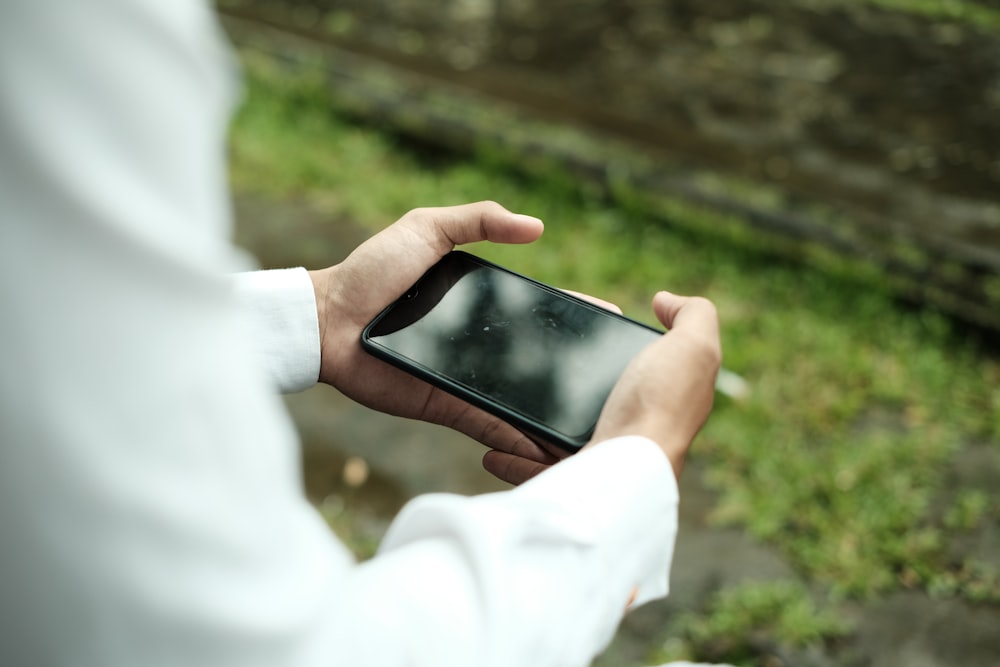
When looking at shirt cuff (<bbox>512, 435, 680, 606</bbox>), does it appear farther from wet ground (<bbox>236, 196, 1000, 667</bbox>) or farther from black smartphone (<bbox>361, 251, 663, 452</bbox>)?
wet ground (<bbox>236, 196, 1000, 667</bbox>)

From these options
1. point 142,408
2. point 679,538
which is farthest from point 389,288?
point 679,538

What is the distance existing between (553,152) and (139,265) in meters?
2.87

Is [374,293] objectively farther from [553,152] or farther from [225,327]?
[553,152]

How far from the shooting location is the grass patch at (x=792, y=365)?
83.2 inches

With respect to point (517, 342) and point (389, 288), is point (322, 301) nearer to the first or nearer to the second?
point (389, 288)

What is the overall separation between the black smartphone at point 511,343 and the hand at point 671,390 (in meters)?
0.08

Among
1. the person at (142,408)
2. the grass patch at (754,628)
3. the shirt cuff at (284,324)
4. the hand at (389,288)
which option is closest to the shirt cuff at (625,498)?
the person at (142,408)

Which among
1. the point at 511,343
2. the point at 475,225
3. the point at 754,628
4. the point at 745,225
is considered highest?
the point at 475,225

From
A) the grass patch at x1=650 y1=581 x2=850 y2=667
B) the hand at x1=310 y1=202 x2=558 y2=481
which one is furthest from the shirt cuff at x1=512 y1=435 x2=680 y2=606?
the grass patch at x1=650 y1=581 x2=850 y2=667

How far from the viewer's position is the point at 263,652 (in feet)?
2.03

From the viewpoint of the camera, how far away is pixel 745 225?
9.87 feet

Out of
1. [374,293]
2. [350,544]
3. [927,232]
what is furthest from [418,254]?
[927,232]

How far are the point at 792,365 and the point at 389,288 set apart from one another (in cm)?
153

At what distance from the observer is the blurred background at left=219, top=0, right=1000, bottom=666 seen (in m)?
2.07
